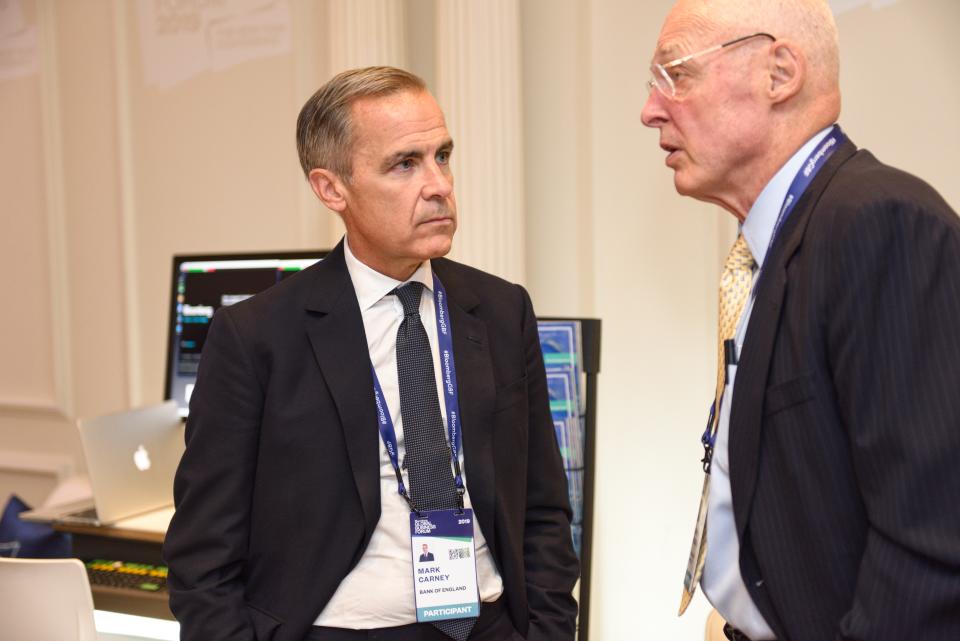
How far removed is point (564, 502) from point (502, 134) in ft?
5.50

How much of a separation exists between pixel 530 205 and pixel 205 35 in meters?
1.73

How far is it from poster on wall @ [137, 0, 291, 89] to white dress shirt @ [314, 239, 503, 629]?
2490 mm

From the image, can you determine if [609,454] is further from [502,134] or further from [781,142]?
[781,142]

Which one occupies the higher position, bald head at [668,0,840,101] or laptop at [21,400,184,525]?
bald head at [668,0,840,101]

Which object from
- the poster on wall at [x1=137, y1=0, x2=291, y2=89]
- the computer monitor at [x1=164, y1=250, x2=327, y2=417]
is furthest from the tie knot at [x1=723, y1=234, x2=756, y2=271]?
the poster on wall at [x1=137, y1=0, x2=291, y2=89]

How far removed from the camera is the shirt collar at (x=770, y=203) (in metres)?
1.38

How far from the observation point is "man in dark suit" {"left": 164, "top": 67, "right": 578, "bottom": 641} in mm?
1535

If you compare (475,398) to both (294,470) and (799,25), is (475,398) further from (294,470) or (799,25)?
(799,25)

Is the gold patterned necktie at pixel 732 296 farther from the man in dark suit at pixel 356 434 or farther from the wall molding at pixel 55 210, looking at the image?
the wall molding at pixel 55 210

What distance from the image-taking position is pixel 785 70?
137 centimetres

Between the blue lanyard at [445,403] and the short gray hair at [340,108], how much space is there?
292 mm

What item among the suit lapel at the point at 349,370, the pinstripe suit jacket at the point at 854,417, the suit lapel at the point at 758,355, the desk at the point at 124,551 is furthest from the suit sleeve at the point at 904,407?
the desk at the point at 124,551

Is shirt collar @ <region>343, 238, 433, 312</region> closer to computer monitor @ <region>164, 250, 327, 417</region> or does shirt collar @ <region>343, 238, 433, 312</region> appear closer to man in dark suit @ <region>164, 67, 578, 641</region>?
man in dark suit @ <region>164, 67, 578, 641</region>

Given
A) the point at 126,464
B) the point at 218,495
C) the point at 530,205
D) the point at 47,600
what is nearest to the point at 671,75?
the point at 218,495
